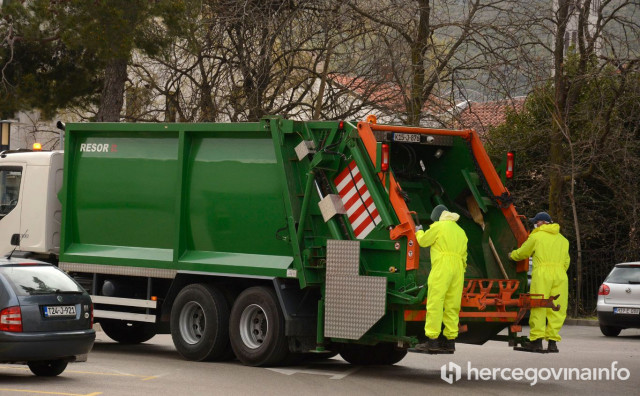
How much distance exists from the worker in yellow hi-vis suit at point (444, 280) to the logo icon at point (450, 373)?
83 cm

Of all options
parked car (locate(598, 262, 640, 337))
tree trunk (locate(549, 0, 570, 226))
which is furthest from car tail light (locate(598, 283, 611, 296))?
tree trunk (locate(549, 0, 570, 226))

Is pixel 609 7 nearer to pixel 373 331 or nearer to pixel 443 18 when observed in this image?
pixel 443 18

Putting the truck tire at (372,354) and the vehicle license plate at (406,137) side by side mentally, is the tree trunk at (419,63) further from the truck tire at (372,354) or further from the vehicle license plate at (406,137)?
the vehicle license plate at (406,137)

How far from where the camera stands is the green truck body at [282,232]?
39.5 ft

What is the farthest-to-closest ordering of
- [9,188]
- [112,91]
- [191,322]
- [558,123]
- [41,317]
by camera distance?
[558,123]
[112,91]
[9,188]
[191,322]
[41,317]

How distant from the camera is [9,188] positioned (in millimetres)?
15453

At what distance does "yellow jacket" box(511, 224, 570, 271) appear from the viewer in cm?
1263

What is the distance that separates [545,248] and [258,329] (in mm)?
3357

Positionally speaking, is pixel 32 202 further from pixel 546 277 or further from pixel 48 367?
pixel 546 277

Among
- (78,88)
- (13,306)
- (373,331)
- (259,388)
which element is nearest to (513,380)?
(373,331)

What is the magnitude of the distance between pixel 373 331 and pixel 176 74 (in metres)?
12.7

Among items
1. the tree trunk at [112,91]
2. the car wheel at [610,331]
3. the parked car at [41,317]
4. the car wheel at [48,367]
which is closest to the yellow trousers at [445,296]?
the parked car at [41,317]

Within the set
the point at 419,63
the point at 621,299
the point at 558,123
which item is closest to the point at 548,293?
the point at 621,299

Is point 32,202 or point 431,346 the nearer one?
point 431,346
